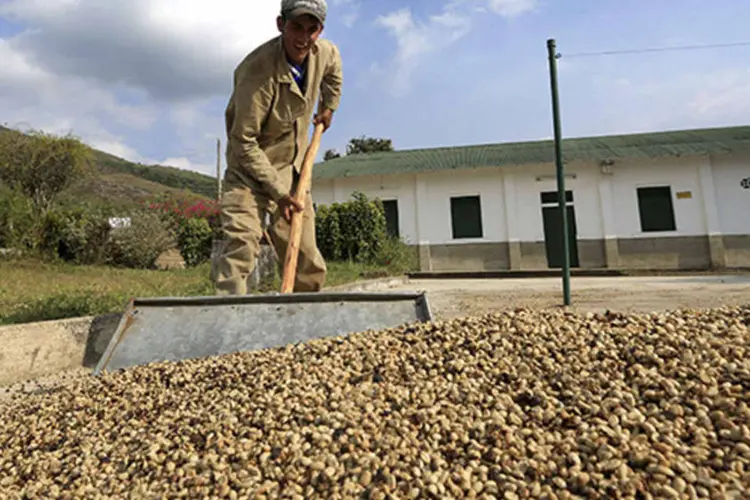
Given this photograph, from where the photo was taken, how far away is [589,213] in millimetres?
11367

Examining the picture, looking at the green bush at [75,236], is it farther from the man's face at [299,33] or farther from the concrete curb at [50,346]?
the man's face at [299,33]

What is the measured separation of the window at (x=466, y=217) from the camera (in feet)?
39.2

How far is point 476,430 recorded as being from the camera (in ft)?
3.58

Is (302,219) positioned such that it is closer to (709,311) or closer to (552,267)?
(709,311)

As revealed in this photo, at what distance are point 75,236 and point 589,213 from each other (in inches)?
472

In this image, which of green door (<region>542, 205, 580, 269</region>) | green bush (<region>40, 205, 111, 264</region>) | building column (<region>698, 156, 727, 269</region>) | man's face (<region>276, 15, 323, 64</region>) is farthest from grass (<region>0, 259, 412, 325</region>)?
building column (<region>698, 156, 727, 269</region>)

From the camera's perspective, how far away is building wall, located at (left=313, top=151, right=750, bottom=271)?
35.5 ft

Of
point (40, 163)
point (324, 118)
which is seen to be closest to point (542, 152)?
point (324, 118)

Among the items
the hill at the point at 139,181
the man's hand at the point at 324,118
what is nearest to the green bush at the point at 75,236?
the man's hand at the point at 324,118

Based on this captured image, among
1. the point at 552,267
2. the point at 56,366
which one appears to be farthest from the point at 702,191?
the point at 56,366

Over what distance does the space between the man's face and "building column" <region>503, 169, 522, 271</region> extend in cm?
991

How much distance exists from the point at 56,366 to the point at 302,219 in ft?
4.85

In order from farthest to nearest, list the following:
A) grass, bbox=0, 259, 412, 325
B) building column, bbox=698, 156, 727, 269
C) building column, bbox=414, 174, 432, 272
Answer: building column, bbox=414, 174, 432, 272 → building column, bbox=698, 156, 727, 269 → grass, bbox=0, 259, 412, 325

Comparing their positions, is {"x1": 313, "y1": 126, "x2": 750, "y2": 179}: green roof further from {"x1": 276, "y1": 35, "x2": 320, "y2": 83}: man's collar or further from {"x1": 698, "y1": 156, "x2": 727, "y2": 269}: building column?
{"x1": 276, "y1": 35, "x2": 320, "y2": 83}: man's collar
